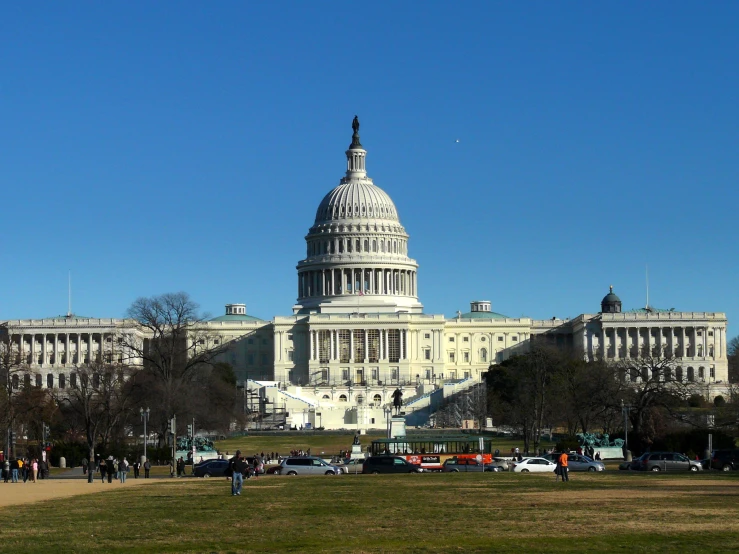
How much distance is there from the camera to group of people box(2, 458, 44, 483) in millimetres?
67062

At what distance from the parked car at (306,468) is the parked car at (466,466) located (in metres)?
5.11

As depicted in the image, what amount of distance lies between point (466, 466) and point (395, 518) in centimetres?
3357

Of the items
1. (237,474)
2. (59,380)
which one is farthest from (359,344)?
(237,474)

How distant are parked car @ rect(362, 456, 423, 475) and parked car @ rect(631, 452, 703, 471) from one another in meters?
10.1

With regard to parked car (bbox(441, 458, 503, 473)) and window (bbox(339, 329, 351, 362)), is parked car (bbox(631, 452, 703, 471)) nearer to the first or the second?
parked car (bbox(441, 458, 503, 473))

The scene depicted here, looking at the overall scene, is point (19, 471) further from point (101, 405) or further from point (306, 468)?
point (101, 405)

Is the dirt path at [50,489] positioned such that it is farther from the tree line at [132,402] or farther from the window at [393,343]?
Result: the window at [393,343]

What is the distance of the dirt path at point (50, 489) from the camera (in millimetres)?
51344

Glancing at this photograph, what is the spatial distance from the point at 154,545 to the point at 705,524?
12.4 meters

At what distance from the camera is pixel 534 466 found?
227 feet

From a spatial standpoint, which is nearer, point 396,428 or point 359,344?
point 396,428

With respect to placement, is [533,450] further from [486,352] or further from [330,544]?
[486,352]

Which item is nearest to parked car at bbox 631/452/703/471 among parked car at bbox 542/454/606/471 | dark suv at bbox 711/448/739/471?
dark suv at bbox 711/448/739/471

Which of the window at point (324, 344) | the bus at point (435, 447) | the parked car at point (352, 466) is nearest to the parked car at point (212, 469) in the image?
the parked car at point (352, 466)
